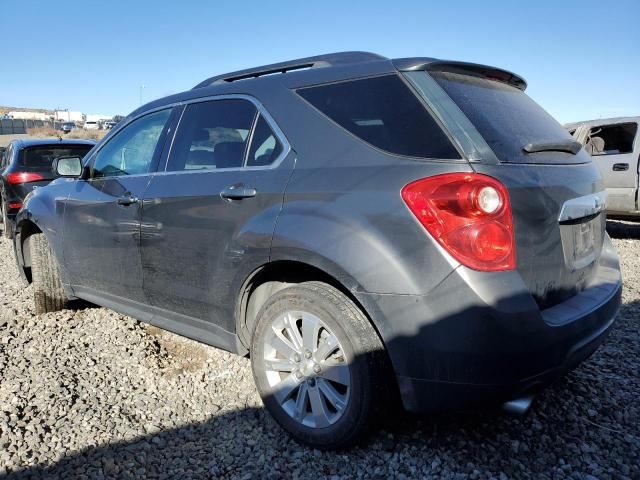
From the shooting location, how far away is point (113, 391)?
3.01 metres

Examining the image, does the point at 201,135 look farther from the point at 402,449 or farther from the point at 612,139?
the point at 612,139

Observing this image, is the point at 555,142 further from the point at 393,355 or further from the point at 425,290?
the point at 393,355

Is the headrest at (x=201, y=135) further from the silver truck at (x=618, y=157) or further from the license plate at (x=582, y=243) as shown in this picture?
the silver truck at (x=618, y=157)

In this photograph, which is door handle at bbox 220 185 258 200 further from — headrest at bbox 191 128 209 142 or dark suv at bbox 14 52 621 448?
headrest at bbox 191 128 209 142

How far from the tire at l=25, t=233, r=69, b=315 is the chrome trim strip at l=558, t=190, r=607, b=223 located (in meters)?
3.86

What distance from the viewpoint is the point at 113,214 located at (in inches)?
131

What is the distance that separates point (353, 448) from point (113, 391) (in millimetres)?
1547

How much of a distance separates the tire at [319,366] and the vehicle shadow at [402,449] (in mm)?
133

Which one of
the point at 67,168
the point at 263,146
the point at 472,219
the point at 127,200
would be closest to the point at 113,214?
the point at 127,200

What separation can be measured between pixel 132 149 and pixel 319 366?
2.22m

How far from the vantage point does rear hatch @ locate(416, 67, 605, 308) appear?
1992mm

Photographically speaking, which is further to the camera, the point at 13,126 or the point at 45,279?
the point at 13,126

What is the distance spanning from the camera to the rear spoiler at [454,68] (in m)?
2.25

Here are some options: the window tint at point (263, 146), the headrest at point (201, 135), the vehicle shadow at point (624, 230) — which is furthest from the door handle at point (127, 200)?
the vehicle shadow at point (624, 230)
